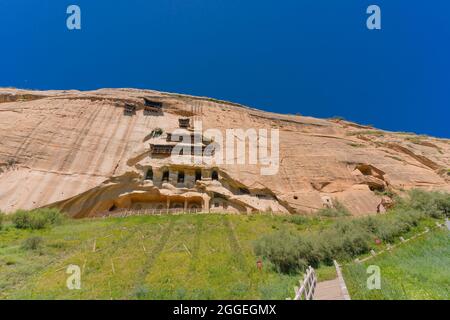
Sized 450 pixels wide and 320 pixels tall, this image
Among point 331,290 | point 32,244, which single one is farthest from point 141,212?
point 331,290

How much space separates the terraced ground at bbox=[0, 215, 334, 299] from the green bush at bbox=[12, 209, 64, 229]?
71 centimetres

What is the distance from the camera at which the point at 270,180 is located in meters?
25.6

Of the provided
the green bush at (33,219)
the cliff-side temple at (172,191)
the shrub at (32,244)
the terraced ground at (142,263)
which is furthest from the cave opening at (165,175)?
the shrub at (32,244)

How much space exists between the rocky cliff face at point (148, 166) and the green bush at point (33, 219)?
5.04ft

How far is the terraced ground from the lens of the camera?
27.6 ft

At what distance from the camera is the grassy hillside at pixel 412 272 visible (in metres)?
7.70

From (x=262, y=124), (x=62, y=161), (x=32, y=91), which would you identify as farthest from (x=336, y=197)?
(x=32, y=91)

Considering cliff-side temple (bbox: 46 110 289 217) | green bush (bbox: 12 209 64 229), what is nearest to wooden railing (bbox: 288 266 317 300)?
cliff-side temple (bbox: 46 110 289 217)

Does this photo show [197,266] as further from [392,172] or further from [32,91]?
[32,91]

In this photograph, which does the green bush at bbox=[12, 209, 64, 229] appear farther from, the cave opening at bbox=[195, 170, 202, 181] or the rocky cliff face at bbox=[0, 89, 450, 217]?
the cave opening at bbox=[195, 170, 202, 181]

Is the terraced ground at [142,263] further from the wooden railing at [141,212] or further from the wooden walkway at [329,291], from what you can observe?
the wooden railing at [141,212]

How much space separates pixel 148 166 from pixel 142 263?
14.3 metres

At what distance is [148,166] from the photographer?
24562 millimetres
